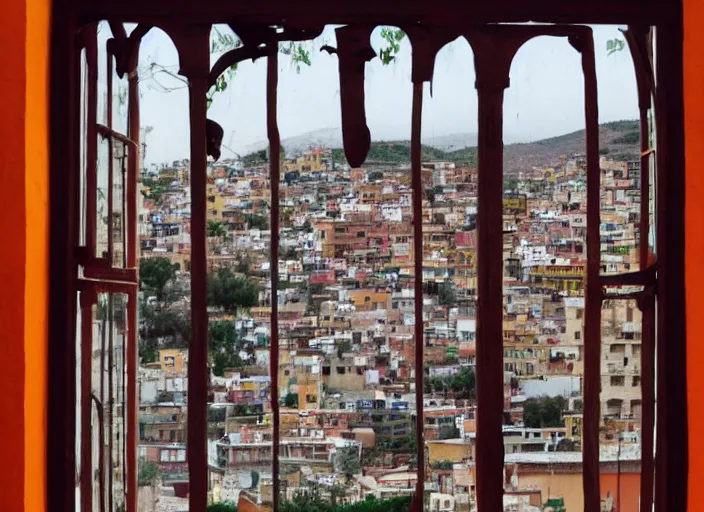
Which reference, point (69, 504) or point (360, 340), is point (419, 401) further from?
point (69, 504)

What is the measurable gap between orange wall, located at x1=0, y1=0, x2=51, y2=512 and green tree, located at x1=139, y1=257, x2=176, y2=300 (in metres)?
0.35

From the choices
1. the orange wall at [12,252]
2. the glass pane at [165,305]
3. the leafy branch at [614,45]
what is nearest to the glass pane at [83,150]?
the glass pane at [165,305]

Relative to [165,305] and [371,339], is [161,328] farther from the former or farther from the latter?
[371,339]

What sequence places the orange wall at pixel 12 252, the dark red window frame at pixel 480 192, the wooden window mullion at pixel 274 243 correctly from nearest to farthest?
the orange wall at pixel 12 252
the dark red window frame at pixel 480 192
the wooden window mullion at pixel 274 243

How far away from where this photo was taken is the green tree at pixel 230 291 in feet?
8.62

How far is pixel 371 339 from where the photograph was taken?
8.59 ft

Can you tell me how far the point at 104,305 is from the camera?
263 cm

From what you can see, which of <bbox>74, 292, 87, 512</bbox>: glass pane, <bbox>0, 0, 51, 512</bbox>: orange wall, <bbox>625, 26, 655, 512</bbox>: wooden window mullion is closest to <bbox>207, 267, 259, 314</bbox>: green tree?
<bbox>74, 292, 87, 512</bbox>: glass pane

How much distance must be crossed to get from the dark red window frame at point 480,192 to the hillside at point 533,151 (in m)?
0.03

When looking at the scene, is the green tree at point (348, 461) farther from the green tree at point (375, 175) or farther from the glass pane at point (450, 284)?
the green tree at point (375, 175)

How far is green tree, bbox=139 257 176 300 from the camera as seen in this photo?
8.68 ft

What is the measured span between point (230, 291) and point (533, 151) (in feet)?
3.35

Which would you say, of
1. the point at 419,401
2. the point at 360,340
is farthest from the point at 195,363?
the point at 419,401

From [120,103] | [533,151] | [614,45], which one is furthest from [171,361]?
[614,45]
